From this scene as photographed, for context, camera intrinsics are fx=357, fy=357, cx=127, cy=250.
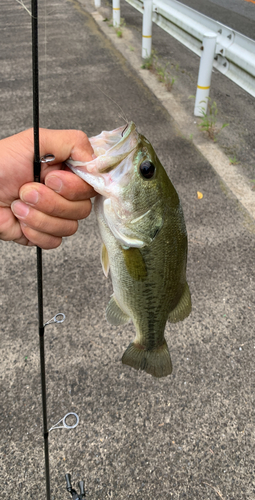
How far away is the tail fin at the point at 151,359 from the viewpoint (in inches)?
69.4

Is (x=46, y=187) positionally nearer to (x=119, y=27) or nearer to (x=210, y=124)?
(x=210, y=124)

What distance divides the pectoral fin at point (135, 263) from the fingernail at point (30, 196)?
41 cm

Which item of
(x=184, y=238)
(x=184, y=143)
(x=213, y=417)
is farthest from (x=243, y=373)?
(x=184, y=143)

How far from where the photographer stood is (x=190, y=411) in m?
2.41

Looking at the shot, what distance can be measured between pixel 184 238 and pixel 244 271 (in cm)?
200

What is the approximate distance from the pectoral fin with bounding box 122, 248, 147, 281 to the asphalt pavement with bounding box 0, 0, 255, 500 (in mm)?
775

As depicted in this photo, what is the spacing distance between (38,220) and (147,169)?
521 millimetres

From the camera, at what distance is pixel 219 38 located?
447 centimetres

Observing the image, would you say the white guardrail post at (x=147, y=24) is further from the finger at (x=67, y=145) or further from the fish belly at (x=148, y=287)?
the fish belly at (x=148, y=287)

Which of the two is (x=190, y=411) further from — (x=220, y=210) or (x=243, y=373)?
(x=220, y=210)

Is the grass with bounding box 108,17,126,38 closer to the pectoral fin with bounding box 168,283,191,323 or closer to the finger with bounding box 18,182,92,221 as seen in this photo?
the finger with bounding box 18,182,92,221

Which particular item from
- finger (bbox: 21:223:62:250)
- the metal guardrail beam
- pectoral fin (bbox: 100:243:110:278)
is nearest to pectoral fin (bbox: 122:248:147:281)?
pectoral fin (bbox: 100:243:110:278)

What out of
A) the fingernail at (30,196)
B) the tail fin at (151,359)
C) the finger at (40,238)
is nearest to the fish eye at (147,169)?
the fingernail at (30,196)

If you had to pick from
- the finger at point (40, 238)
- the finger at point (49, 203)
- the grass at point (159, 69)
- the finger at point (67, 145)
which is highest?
the finger at point (67, 145)
